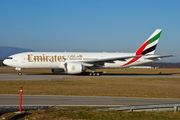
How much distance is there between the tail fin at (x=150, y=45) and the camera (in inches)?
1706

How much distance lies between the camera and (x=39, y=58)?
3962 centimetres

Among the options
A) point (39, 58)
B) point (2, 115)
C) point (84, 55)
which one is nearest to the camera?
point (2, 115)

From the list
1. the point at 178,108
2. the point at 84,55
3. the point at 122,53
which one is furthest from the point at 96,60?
the point at 178,108

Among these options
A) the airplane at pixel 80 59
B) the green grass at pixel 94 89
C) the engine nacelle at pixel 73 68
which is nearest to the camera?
the green grass at pixel 94 89

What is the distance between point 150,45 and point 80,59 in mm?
12552

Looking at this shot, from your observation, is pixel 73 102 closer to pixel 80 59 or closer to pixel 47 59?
pixel 47 59

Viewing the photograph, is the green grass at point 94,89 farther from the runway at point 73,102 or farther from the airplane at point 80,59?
the airplane at point 80,59

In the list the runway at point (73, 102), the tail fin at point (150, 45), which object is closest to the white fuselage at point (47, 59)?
the tail fin at point (150, 45)

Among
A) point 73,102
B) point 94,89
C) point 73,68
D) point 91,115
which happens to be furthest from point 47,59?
point 91,115

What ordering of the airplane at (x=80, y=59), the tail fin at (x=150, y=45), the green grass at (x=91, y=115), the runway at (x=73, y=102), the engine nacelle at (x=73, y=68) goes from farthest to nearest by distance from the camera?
the tail fin at (x=150, y=45) < the airplane at (x=80, y=59) < the engine nacelle at (x=73, y=68) < the runway at (x=73, y=102) < the green grass at (x=91, y=115)

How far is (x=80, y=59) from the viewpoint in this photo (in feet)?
137

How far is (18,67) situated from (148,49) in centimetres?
2221

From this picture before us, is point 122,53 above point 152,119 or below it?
above

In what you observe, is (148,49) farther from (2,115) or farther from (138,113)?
(2,115)
